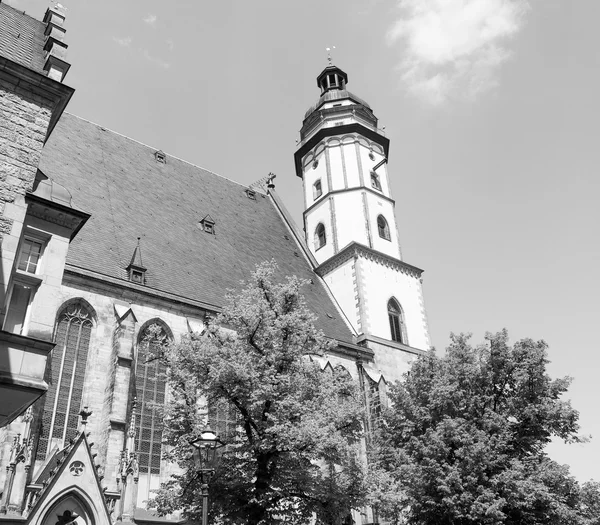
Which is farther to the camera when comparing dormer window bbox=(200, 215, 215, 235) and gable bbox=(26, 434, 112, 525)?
dormer window bbox=(200, 215, 215, 235)

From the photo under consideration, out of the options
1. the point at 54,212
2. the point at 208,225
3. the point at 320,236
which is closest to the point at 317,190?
the point at 320,236

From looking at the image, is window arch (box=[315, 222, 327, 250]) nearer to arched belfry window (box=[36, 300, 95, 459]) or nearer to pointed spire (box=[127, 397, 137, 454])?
arched belfry window (box=[36, 300, 95, 459])

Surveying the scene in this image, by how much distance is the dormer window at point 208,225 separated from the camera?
2600 cm

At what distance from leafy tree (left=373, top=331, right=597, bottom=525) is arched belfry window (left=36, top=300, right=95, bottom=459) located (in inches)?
326

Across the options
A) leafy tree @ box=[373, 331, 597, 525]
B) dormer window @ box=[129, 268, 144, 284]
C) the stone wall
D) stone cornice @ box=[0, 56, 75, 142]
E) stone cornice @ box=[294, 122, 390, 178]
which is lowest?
leafy tree @ box=[373, 331, 597, 525]

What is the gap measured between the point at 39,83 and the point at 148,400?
979cm

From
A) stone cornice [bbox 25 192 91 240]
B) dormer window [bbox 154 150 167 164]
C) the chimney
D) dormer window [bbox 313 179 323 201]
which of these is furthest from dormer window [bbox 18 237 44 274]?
dormer window [bbox 313 179 323 201]

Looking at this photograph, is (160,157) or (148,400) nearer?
(148,400)

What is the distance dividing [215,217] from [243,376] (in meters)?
16.1

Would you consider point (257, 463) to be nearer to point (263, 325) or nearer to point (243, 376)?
point (243, 376)

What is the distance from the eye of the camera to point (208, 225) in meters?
26.2

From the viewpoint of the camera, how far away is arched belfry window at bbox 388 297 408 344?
1073 inches

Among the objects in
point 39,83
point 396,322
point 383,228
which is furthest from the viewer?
point 383,228

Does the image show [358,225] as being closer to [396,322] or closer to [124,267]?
[396,322]
